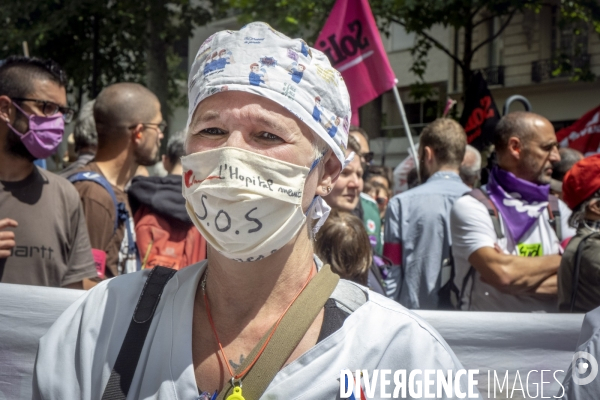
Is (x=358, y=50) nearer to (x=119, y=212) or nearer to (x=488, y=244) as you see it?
(x=488, y=244)

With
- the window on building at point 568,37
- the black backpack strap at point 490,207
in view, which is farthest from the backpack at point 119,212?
the window on building at point 568,37

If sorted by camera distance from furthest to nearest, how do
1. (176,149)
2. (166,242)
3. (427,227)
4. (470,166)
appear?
(470,166) < (176,149) < (427,227) < (166,242)

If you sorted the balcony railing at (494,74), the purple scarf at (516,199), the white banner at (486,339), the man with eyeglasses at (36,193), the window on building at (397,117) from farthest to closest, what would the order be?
the window on building at (397,117)
the balcony railing at (494,74)
the purple scarf at (516,199)
the man with eyeglasses at (36,193)
the white banner at (486,339)

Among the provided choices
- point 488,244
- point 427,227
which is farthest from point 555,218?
point 427,227

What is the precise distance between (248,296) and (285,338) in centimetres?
20

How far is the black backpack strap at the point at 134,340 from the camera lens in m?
1.92

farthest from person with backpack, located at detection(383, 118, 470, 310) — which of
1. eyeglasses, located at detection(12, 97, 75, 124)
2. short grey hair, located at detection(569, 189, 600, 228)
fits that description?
eyeglasses, located at detection(12, 97, 75, 124)

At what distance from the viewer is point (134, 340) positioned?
199 cm

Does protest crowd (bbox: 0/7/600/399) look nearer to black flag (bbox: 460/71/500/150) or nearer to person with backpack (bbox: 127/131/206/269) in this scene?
person with backpack (bbox: 127/131/206/269)

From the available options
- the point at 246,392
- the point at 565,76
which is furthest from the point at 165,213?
the point at 565,76

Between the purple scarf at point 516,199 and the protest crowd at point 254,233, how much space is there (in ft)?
0.04

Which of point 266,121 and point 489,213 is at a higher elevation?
point 266,121

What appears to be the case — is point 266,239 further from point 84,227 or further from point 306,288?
point 84,227

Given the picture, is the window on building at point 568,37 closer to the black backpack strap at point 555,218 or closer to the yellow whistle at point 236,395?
the black backpack strap at point 555,218
